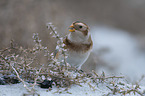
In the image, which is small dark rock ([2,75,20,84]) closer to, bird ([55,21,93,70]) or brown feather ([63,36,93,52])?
bird ([55,21,93,70])

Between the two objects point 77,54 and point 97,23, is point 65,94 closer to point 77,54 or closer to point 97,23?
point 77,54

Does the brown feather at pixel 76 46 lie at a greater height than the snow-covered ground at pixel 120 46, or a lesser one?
lesser

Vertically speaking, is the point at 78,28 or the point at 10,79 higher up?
the point at 78,28

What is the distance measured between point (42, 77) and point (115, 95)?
581mm

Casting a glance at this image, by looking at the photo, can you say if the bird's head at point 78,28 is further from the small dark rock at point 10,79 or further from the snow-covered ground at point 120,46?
the snow-covered ground at point 120,46

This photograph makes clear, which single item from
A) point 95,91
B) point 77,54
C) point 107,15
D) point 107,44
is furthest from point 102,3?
point 95,91

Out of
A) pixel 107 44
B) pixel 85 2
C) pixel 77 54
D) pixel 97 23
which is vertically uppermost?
pixel 85 2

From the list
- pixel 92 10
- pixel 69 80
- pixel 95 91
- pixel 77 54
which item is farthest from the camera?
pixel 92 10

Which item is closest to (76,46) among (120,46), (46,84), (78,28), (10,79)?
(78,28)

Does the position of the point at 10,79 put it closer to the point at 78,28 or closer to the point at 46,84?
the point at 46,84

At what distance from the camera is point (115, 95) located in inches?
67.3

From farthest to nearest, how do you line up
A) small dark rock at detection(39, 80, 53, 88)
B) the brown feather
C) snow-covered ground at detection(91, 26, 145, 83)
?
snow-covered ground at detection(91, 26, 145, 83), the brown feather, small dark rock at detection(39, 80, 53, 88)

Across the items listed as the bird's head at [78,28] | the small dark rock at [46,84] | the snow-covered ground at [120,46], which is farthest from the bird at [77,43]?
the snow-covered ground at [120,46]

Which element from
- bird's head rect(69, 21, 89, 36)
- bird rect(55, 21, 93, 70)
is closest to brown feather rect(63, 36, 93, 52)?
bird rect(55, 21, 93, 70)
